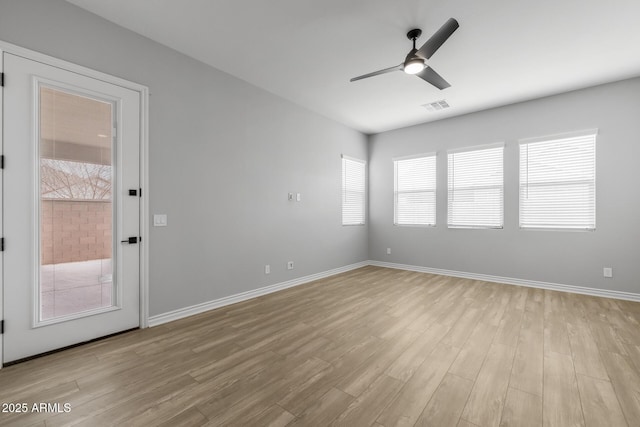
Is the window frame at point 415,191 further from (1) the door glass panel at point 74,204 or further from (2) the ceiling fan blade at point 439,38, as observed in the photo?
(1) the door glass panel at point 74,204

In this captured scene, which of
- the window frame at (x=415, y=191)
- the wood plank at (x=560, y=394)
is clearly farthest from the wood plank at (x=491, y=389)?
the window frame at (x=415, y=191)

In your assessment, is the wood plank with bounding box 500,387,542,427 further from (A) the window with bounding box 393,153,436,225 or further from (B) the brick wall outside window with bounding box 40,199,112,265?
(A) the window with bounding box 393,153,436,225

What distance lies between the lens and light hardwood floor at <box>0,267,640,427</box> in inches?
64.7

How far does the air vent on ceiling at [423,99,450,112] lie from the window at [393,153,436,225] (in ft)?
3.21

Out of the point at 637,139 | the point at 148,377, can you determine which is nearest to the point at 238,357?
the point at 148,377

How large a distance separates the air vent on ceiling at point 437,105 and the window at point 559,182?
4.78ft

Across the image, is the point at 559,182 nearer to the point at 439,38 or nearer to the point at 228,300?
the point at 439,38

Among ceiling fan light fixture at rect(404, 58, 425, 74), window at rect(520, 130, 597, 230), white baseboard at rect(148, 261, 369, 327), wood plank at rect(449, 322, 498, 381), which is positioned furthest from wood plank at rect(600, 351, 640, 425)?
white baseboard at rect(148, 261, 369, 327)

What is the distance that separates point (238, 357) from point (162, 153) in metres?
2.32

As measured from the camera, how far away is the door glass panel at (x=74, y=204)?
2381 mm

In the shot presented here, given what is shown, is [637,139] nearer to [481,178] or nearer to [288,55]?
[481,178]

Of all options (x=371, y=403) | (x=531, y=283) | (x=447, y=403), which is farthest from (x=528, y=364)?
(x=531, y=283)

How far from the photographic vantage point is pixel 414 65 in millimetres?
2668

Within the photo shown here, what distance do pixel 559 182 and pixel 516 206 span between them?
2.21ft
